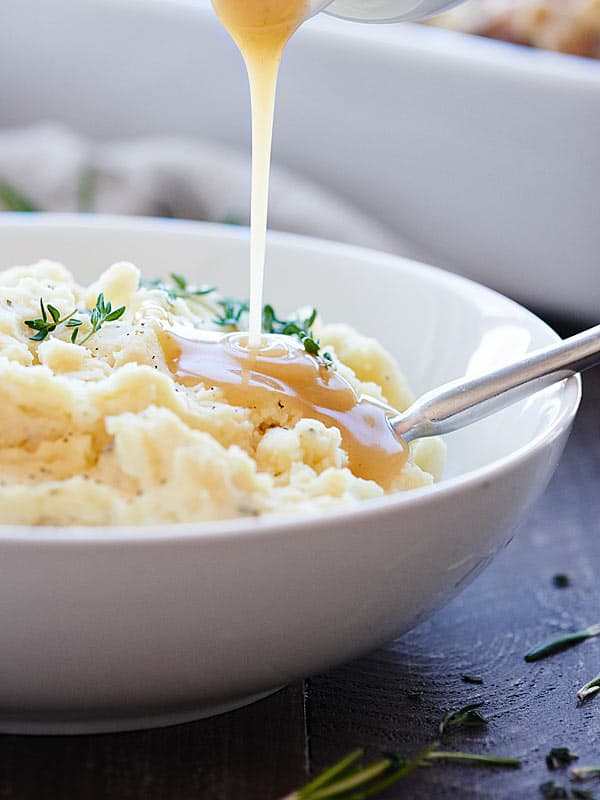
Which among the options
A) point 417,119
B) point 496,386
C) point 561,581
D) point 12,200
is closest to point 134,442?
point 496,386

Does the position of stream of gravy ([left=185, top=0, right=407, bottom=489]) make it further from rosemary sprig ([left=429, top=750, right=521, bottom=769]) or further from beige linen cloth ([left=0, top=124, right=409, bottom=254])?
beige linen cloth ([left=0, top=124, right=409, bottom=254])

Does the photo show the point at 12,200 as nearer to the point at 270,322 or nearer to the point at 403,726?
the point at 270,322

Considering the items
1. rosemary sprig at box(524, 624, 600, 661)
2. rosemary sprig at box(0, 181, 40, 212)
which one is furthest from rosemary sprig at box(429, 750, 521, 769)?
rosemary sprig at box(0, 181, 40, 212)

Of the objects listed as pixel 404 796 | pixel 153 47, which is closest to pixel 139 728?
pixel 404 796

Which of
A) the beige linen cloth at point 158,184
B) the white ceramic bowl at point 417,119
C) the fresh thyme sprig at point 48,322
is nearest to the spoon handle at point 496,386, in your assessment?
the fresh thyme sprig at point 48,322

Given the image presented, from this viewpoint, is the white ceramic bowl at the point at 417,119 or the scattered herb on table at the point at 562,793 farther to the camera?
the white ceramic bowl at the point at 417,119

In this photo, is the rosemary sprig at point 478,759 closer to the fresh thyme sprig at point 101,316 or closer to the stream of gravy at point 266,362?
the stream of gravy at point 266,362
